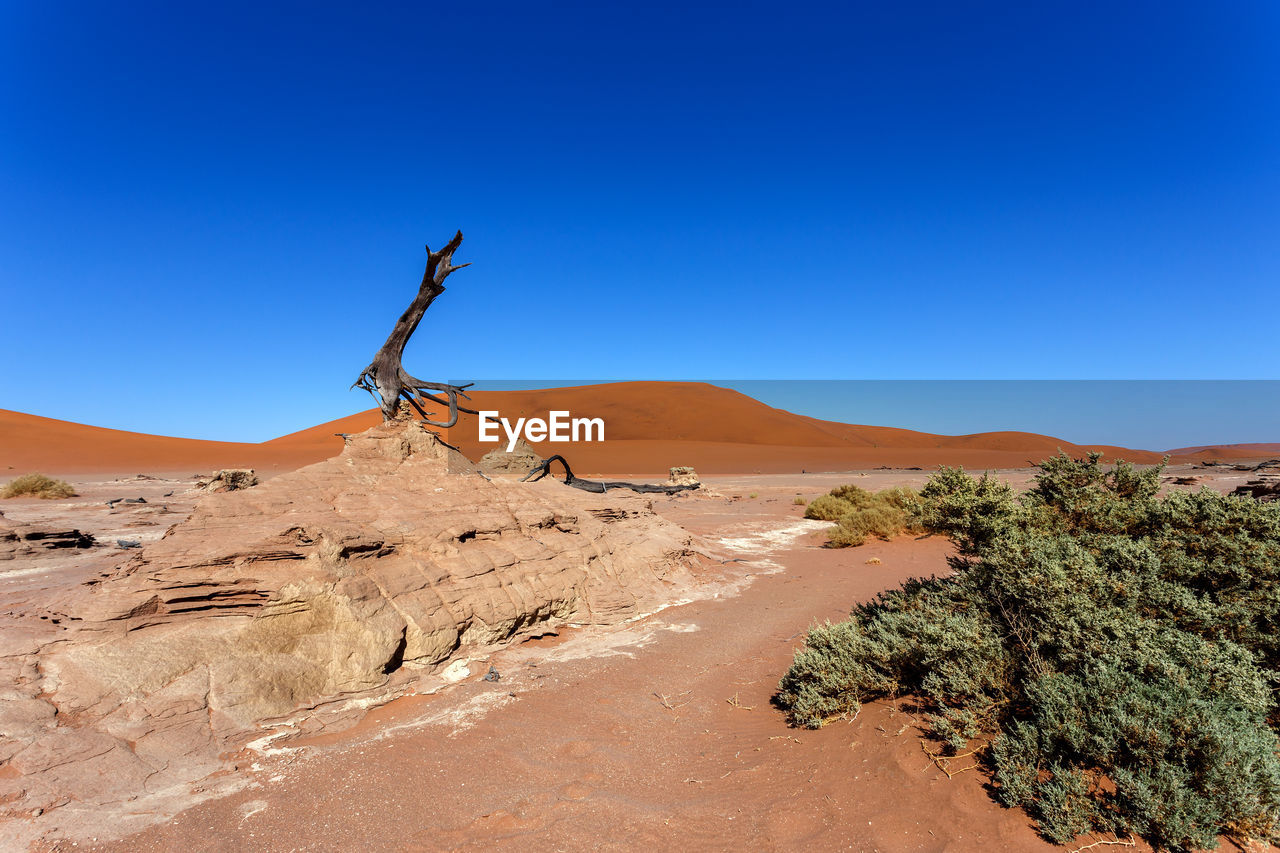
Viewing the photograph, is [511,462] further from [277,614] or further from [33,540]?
[277,614]

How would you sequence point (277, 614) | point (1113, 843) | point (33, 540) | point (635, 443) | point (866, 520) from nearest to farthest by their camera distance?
1. point (1113, 843)
2. point (277, 614)
3. point (33, 540)
4. point (866, 520)
5. point (635, 443)

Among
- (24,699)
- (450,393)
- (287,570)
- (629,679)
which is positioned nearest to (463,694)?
(629,679)

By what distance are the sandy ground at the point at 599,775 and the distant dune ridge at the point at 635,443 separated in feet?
86.3

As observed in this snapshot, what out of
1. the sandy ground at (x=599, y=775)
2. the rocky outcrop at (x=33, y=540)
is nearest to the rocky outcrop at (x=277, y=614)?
the sandy ground at (x=599, y=775)

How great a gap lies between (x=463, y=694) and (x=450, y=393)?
12.1ft

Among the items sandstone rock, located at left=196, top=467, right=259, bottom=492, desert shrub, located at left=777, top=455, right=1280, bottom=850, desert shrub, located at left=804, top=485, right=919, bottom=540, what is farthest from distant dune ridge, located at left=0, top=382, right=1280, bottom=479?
desert shrub, located at left=777, top=455, right=1280, bottom=850

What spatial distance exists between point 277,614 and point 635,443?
56.2m

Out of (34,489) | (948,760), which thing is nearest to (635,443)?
(34,489)

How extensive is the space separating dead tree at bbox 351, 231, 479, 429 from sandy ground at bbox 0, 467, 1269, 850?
325 centimetres

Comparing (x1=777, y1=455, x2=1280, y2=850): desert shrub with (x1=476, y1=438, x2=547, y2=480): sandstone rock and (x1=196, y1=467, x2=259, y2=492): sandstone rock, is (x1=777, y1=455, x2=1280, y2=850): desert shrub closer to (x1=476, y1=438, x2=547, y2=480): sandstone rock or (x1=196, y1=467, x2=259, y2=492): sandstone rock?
(x1=476, y1=438, x2=547, y2=480): sandstone rock

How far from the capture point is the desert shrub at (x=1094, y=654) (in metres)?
2.75

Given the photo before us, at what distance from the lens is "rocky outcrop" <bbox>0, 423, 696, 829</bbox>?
12.8 ft

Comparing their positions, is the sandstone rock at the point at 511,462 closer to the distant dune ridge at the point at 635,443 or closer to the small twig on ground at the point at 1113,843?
the distant dune ridge at the point at 635,443

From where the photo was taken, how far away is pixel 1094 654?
11.5 ft
